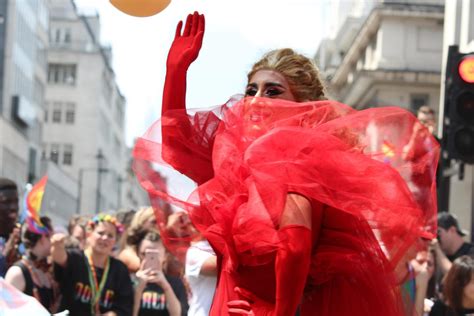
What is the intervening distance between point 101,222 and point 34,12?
6022 centimetres

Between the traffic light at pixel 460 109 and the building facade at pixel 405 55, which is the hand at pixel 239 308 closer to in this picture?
the traffic light at pixel 460 109

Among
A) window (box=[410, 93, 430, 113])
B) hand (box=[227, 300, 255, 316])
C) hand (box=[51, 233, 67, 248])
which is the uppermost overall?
window (box=[410, 93, 430, 113])

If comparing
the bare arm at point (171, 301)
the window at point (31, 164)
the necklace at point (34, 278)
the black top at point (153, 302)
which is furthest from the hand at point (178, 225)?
the window at point (31, 164)

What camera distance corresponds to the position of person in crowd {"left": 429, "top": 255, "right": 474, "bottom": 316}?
25.0 ft

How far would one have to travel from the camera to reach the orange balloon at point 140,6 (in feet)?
17.3

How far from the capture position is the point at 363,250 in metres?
4.41

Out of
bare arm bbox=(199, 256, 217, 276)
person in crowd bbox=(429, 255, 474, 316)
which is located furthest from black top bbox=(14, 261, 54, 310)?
person in crowd bbox=(429, 255, 474, 316)

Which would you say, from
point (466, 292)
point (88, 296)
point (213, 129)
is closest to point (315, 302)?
point (213, 129)

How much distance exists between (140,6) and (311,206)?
153cm

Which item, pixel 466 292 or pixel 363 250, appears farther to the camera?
pixel 466 292

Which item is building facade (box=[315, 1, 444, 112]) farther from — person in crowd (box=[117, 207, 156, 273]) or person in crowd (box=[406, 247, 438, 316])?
person in crowd (box=[406, 247, 438, 316])

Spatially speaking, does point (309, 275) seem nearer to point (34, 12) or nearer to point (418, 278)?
point (418, 278)

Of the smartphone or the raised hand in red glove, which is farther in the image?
the smartphone

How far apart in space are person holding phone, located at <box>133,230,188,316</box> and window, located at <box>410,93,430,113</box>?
45254 millimetres
